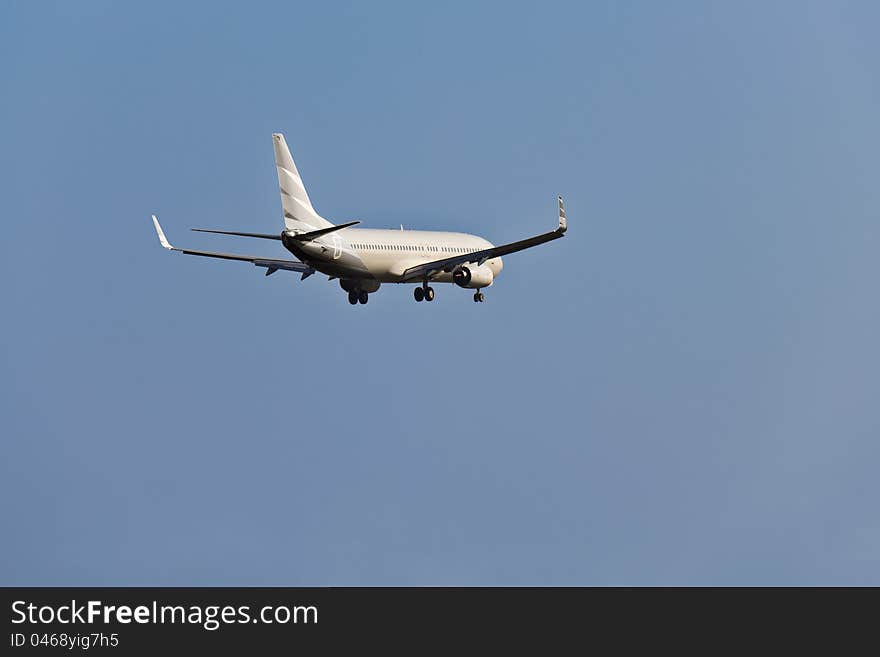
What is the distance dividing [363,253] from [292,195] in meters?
6.51

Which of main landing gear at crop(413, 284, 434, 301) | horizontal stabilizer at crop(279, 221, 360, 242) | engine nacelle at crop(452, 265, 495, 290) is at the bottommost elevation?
horizontal stabilizer at crop(279, 221, 360, 242)

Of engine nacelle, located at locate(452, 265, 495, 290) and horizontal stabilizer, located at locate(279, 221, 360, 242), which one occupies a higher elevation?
engine nacelle, located at locate(452, 265, 495, 290)

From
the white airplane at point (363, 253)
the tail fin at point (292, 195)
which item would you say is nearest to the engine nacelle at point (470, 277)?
the white airplane at point (363, 253)

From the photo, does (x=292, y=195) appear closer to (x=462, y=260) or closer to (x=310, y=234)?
(x=310, y=234)

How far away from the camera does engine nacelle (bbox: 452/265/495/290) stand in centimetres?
18612

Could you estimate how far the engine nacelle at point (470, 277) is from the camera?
186 meters

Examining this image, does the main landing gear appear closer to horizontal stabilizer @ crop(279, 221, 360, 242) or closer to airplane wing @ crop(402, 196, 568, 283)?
airplane wing @ crop(402, 196, 568, 283)

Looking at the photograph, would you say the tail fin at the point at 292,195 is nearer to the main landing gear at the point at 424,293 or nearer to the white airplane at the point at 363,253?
the white airplane at the point at 363,253

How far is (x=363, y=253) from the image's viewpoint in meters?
177

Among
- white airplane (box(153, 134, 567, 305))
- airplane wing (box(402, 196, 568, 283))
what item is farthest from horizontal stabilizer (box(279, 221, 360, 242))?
airplane wing (box(402, 196, 568, 283))
